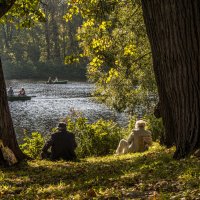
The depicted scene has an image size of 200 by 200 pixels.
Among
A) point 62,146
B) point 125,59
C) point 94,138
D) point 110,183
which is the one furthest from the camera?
point 125,59

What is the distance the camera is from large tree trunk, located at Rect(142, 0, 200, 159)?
6.75 m

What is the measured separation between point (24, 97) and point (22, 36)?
58513 millimetres

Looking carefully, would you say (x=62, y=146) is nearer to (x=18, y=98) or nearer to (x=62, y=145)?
(x=62, y=145)

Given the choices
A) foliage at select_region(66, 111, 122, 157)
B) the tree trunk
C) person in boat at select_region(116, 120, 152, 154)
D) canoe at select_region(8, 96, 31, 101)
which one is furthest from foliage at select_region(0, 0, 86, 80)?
the tree trunk

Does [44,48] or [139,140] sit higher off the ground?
[44,48]

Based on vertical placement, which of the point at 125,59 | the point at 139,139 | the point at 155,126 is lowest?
the point at 155,126

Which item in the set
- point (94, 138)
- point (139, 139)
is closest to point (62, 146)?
point (139, 139)

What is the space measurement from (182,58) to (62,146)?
5.50 metres

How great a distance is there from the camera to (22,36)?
9756 cm

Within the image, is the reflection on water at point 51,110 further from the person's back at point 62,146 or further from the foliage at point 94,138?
the person's back at point 62,146

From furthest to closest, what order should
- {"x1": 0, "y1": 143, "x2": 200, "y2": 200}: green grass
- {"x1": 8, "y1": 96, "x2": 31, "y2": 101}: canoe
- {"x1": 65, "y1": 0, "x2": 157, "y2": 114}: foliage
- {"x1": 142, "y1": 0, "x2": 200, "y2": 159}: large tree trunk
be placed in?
{"x1": 8, "y1": 96, "x2": 31, "y2": 101}: canoe
{"x1": 65, "y1": 0, "x2": 157, "y2": 114}: foliage
{"x1": 142, "y1": 0, "x2": 200, "y2": 159}: large tree trunk
{"x1": 0, "y1": 143, "x2": 200, "y2": 200}: green grass

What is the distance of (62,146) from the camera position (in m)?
11.5

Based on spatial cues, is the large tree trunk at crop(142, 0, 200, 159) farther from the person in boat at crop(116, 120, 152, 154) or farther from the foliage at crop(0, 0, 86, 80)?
the foliage at crop(0, 0, 86, 80)

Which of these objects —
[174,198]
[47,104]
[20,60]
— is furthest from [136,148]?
[20,60]
